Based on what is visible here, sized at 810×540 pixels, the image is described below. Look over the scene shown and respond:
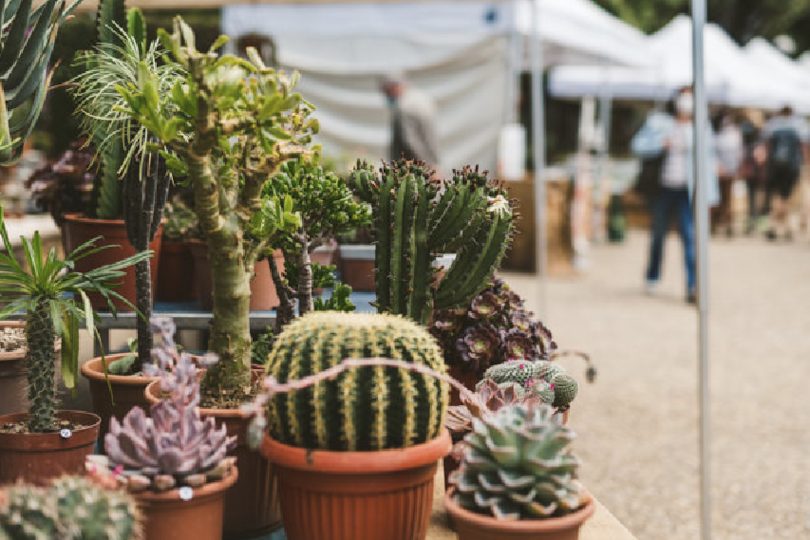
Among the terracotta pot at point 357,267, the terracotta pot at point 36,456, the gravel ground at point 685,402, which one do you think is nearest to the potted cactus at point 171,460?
the terracotta pot at point 36,456

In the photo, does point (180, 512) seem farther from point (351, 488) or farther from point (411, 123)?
point (411, 123)

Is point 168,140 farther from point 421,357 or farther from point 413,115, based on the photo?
point 413,115

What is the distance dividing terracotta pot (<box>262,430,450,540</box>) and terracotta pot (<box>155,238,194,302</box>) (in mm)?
1338

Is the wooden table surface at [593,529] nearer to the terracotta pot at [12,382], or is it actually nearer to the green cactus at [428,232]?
the green cactus at [428,232]

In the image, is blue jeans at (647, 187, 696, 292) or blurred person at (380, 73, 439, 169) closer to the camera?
blurred person at (380, 73, 439, 169)

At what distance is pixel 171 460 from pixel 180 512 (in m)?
0.08

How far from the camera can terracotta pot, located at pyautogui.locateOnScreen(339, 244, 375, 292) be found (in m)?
3.14

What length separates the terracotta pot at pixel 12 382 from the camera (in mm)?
2141

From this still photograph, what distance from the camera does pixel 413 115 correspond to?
884 cm

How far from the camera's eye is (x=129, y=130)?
207cm

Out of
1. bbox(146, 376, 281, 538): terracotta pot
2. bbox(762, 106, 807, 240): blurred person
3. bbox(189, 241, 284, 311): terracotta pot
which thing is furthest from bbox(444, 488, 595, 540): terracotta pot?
bbox(762, 106, 807, 240): blurred person

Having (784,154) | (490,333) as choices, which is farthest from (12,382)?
(784,154)

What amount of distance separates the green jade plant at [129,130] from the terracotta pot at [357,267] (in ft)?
3.04

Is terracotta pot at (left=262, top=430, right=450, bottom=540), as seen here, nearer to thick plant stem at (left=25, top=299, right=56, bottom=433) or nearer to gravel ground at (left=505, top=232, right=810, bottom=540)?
thick plant stem at (left=25, top=299, right=56, bottom=433)
